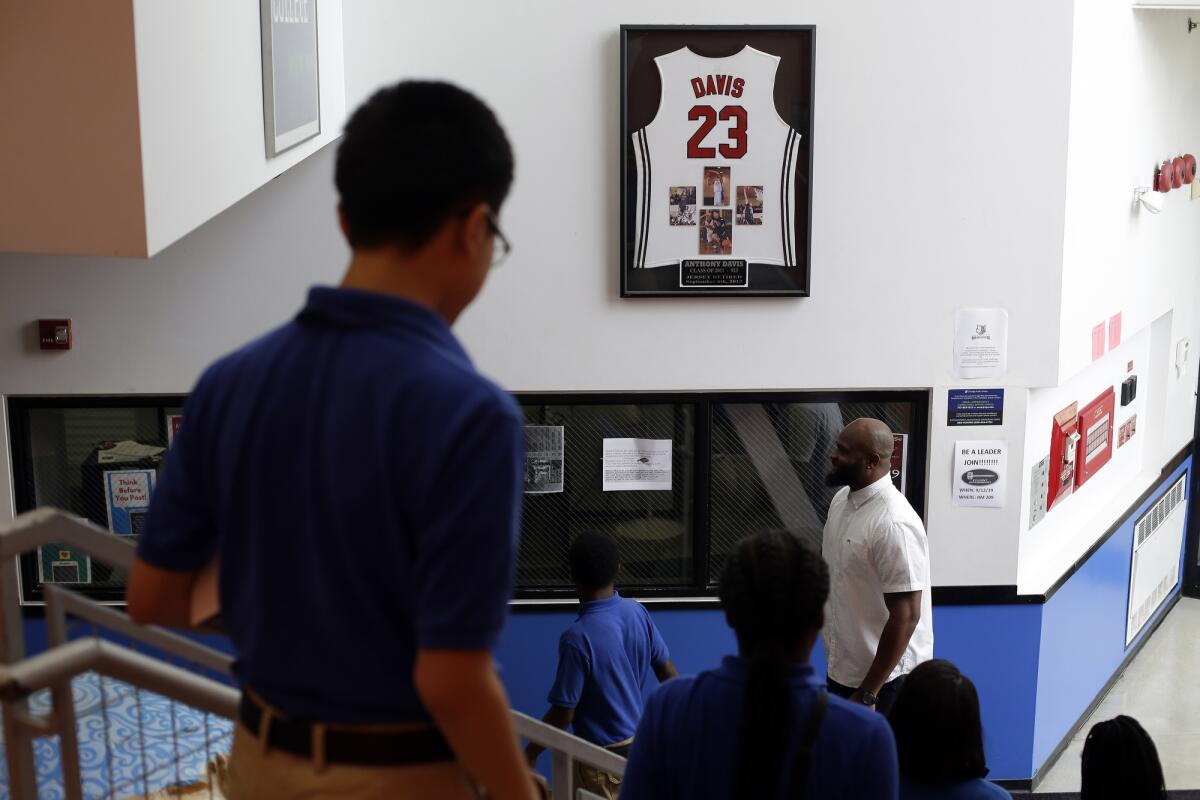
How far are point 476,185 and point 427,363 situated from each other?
19 centimetres

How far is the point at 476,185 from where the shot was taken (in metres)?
1.23

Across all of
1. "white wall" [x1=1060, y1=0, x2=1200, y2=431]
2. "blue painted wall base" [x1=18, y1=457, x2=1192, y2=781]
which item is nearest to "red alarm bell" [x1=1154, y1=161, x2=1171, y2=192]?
"white wall" [x1=1060, y1=0, x2=1200, y2=431]

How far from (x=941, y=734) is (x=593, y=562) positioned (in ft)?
4.73

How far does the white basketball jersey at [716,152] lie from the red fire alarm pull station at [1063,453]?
66.2 inches

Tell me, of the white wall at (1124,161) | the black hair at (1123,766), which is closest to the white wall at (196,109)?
the black hair at (1123,766)

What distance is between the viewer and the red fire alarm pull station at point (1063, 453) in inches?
219

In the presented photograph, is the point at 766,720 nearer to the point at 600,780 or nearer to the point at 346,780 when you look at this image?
the point at 346,780

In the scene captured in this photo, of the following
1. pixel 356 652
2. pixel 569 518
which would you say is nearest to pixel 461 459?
pixel 356 652

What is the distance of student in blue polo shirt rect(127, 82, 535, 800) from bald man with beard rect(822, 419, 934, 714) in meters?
2.77

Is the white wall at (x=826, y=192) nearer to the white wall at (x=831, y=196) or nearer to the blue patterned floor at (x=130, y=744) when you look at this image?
the white wall at (x=831, y=196)

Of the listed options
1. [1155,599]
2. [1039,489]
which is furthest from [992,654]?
[1155,599]

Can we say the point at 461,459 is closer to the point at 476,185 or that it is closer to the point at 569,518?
the point at 476,185

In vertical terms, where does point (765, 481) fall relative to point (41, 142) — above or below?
below

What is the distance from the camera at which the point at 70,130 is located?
2.16m
